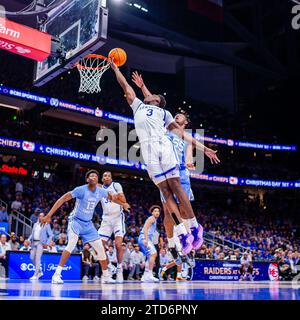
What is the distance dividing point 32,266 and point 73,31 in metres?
6.50

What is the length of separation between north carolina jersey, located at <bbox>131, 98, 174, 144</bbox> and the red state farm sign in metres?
5.38

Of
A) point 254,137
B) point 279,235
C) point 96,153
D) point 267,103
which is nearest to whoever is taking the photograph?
point 96,153

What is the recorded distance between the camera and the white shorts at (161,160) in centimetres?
517

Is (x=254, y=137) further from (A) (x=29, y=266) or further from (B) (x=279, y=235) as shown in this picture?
(A) (x=29, y=266)

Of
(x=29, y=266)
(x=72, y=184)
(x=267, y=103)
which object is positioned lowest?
(x=29, y=266)

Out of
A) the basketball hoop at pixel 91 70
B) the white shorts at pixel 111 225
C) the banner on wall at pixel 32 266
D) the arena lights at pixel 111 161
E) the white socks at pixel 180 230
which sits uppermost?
the basketball hoop at pixel 91 70

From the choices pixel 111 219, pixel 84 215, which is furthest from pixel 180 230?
pixel 111 219

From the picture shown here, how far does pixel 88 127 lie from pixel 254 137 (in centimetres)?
1368

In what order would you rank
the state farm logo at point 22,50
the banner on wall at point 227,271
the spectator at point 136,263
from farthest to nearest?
the banner on wall at point 227,271
the spectator at point 136,263
the state farm logo at point 22,50

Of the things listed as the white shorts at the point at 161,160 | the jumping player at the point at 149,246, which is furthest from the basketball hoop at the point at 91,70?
the white shorts at the point at 161,160

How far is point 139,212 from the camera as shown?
76.3 feet

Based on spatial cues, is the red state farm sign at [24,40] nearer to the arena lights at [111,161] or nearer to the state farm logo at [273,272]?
the state farm logo at [273,272]

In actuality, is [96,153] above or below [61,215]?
above
